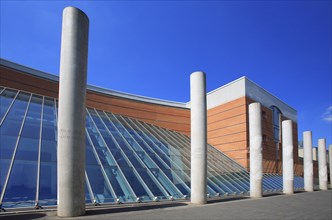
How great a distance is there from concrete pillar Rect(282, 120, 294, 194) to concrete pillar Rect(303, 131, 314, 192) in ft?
16.1

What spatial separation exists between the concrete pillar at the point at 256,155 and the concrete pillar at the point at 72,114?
42.8ft

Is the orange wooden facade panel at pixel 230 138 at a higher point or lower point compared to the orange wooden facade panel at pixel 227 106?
lower

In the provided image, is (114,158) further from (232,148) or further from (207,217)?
(232,148)

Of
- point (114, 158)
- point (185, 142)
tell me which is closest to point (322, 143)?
point (185, 142)

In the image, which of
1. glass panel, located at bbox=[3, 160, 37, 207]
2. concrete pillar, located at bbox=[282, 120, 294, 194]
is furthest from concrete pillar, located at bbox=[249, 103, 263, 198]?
glass panel, located at bbox=[3, 160, 37, 207]

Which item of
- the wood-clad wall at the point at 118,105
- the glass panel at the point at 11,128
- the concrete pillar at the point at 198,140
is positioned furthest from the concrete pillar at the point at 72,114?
the wood-clad wall at the point at 118,105

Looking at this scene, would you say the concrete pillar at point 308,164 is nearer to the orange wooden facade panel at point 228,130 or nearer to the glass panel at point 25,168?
the orange wooden facade panel at point 228,130

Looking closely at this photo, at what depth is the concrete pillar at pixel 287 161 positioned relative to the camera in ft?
77.2

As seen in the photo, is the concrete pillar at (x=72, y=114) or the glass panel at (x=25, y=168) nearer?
the concrete pillar at (x=72, y=114)

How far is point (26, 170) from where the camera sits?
12.1 meters

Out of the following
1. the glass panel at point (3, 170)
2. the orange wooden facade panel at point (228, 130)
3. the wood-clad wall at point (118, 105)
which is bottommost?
the glass panel at point (3, 170)

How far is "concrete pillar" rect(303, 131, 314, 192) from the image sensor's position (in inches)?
1110

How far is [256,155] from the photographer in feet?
65.4

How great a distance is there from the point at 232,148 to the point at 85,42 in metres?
24.4
